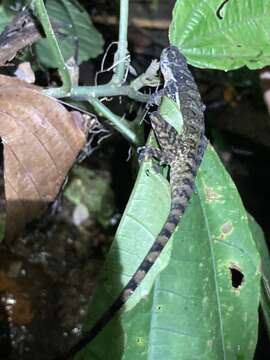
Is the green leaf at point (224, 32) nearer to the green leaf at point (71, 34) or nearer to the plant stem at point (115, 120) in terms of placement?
the plant stem at point (115, 120)

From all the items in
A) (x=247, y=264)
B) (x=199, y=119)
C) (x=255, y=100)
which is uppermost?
(x=255, y=100)

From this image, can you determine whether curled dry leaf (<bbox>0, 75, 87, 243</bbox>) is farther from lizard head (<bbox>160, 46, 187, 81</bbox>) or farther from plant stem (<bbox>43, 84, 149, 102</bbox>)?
lizard head (<bbox>160, 46, 187, 81</bbox>)

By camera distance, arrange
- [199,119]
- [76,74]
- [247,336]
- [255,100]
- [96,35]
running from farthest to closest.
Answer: [255,100], [96,35], [199,119], [76,74], [247,336]

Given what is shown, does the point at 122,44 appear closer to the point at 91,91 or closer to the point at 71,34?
the point at 91,91

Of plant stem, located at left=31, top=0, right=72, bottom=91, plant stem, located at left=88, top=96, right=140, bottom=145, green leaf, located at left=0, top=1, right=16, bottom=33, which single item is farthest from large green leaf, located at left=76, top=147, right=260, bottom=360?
green leaf, located at left=0, top=1, right=16, bottom=33

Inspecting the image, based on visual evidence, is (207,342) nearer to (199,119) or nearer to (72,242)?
(199,119)

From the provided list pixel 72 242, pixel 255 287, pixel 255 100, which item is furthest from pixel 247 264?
pixel 255 100
